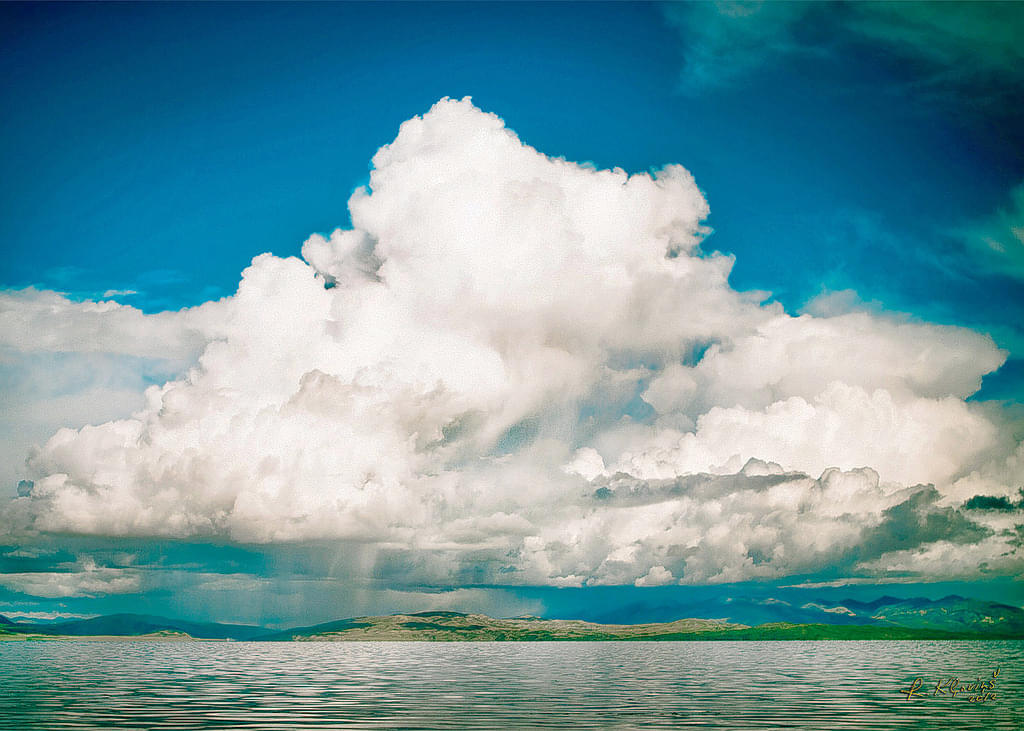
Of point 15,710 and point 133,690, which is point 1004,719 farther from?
point 133,690

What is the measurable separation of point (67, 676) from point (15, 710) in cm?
6814

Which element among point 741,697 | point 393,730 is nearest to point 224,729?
point 393,730

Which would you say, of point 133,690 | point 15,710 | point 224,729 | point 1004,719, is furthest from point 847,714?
point 133,690

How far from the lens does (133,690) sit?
103500mm

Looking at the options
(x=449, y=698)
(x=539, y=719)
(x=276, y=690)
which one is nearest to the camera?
(x=539, y=719)

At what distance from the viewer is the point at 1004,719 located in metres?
71.2

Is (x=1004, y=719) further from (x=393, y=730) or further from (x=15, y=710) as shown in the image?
(x=15, y=710)

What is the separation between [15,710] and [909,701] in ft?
305

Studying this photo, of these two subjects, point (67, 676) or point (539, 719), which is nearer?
point (539, 719)

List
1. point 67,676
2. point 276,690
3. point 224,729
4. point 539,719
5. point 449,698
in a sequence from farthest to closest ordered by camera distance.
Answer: point 67,676 → point 276,690 → point 449,698 → point 539,719 → point 224,729
